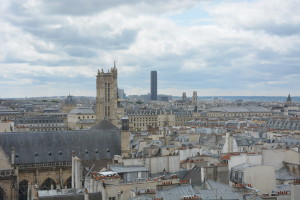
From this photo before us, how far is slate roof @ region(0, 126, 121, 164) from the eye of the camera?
1954 inches

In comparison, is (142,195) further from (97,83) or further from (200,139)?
(97,83)

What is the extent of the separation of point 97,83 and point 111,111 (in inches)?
307

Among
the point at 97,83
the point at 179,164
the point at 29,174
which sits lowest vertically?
the point at 29,174

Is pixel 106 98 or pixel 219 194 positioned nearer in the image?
pixel 219 194

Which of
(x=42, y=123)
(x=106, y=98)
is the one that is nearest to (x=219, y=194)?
(x=106, y=98)

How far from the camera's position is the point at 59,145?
5188cm

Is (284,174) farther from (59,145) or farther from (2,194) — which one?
(59,145)

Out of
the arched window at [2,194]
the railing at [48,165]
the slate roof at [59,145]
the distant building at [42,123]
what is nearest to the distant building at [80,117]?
the distant building at [42,123]

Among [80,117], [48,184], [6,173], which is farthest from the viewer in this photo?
[80,117]

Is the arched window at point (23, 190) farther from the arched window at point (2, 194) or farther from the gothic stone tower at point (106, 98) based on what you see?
the gothic stone tower at point (106, 98)

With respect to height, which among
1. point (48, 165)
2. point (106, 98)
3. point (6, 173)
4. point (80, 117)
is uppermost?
point (106, 98)

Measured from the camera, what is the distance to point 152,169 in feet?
111

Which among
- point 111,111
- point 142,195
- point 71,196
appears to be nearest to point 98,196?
point 71,196

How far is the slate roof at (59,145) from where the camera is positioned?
49.6 meters
